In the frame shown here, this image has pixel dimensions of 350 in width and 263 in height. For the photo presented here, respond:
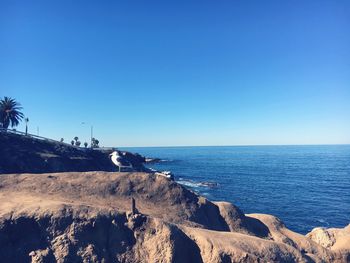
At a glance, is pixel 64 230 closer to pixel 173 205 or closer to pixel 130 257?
pixel 130 257

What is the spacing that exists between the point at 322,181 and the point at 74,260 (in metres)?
99.8

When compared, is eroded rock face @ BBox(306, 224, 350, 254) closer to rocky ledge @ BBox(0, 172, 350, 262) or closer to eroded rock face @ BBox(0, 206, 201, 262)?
rocky ledge @ BBox(0, 172, 350, 262)

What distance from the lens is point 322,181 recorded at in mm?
101938

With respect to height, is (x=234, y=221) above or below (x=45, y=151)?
below

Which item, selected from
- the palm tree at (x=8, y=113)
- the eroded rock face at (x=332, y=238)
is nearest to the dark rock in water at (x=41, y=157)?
the palm tree at (x=8, y=113)

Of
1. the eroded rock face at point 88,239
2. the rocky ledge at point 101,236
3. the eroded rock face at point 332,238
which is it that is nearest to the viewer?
the eroded rock face at point 88,239

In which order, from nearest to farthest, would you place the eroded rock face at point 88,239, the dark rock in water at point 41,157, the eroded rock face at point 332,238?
the eroded rock face at point 88,239 < the eroded rock face at point 332,238 < the dark rock in water at point 41,157

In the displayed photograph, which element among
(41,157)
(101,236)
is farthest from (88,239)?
(41,157)

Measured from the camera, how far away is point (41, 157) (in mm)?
69312

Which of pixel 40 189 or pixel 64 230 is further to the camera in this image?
pixel 40 189

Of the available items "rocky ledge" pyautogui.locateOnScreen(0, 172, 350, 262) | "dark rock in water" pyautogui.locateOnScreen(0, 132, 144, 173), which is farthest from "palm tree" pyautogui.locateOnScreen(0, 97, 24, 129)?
"rocky ledge" pyautogui.locateOnScreen(0, 172, 350, 262)

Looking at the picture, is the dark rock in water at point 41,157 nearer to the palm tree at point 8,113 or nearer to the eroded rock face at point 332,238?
the palm tree at point 8,113


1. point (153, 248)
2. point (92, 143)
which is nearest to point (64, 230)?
point (153, 248)

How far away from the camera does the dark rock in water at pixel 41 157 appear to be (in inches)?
2518
